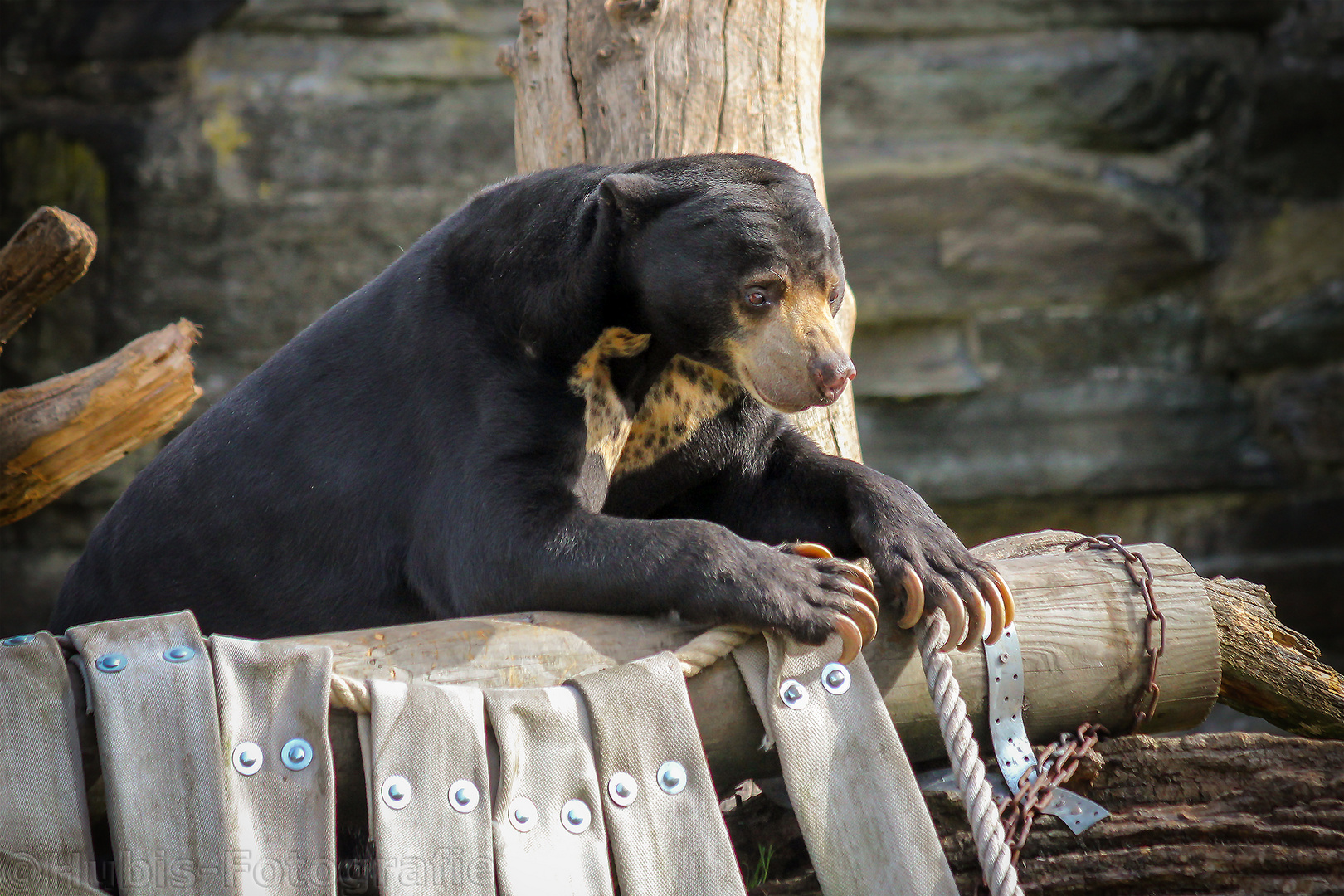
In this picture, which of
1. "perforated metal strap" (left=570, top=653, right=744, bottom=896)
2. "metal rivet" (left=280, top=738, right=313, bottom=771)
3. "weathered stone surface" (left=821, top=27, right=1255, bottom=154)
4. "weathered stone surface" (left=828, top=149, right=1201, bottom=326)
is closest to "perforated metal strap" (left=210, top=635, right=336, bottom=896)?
"metal rivet" (left=280, top=738, right=313, bottom=771)

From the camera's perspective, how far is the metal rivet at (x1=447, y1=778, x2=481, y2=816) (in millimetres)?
1888

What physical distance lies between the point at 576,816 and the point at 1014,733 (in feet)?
2.71

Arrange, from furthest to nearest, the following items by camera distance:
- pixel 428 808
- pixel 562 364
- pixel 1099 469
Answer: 1. pixel 1099 469
2. pixel 562 364
3. pixel 428 808

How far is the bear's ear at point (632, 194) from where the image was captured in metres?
2.71

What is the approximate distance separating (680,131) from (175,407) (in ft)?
5.48

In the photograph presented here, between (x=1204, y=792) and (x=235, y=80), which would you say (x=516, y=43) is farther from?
(x=1204, y=792)

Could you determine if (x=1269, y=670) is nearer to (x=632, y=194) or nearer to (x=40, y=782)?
(x=632, y=194)

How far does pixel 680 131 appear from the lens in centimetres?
352

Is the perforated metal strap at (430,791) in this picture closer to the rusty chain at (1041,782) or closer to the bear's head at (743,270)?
the rusty chain at (1041,782)

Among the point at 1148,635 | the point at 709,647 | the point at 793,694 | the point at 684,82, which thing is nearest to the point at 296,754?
the point at 709,647

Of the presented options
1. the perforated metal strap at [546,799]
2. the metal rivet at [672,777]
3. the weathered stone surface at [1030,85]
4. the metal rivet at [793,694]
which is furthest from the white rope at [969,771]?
the weathered stone surface at [1030,85]

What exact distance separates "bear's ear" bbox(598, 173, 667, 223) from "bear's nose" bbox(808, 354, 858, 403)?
1.69 ft

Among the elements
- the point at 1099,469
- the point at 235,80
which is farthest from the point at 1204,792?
the point at 235,80

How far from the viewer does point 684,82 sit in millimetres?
3516
